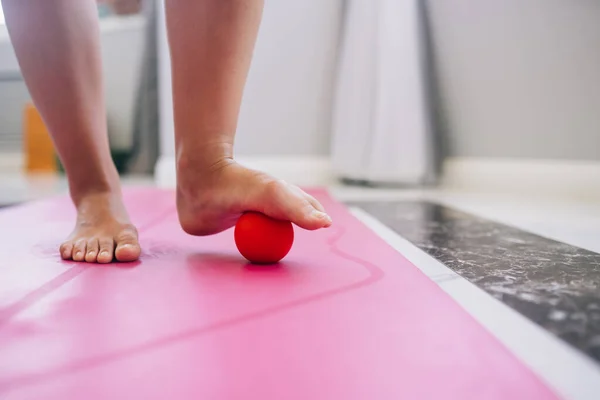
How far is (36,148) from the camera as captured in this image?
3.72m

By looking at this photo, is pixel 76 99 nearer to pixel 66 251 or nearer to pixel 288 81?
pixel 66 251

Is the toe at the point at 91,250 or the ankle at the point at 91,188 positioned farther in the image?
the ankle at the point at 91,188

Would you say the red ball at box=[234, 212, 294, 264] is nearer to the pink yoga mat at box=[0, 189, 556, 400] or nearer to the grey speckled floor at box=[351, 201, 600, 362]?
the pink yoga mat at box=[0, 189, 556, 400]

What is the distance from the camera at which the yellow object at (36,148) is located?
3645mm

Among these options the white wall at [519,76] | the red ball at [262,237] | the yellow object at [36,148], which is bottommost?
the yellow object at [36,148]

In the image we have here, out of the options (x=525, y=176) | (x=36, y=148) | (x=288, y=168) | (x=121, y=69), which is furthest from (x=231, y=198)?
(x=36, y=148)

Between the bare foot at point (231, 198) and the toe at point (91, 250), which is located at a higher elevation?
the bare foot at point (231, 198)

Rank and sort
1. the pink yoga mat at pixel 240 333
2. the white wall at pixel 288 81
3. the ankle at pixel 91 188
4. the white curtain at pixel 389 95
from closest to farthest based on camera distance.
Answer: the pink yoga mat at pixel 240 333 → the ankle at pixel 91 188 → the white curtain at pixel 389 95 → the white wall at pixel 288 81

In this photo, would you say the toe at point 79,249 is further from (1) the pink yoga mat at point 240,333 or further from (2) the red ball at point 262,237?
(2) the red ball at point 262,237

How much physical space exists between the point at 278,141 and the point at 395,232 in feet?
4.97

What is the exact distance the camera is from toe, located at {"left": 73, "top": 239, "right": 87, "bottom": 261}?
33.8 inches

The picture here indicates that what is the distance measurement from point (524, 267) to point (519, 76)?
4.65 ft

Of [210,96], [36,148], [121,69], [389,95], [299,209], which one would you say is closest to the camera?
[299,209]

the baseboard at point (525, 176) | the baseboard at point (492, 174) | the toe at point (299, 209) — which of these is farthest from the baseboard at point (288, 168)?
the toe at point (299, 209)
